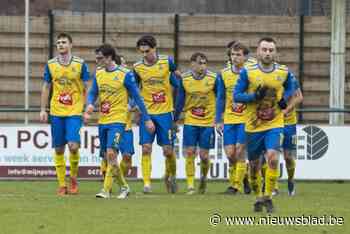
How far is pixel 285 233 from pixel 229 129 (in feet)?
21.9

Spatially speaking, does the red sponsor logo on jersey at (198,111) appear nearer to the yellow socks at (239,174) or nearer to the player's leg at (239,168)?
the player's leg at (239,168)

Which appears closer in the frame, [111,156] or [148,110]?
[111,156]

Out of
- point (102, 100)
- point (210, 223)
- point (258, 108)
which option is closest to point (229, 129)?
point (102, 100)

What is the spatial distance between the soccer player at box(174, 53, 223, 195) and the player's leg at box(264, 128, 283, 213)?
16.3 ft

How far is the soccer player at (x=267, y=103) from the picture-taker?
1616 cm

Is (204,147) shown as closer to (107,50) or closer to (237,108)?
(237,108)

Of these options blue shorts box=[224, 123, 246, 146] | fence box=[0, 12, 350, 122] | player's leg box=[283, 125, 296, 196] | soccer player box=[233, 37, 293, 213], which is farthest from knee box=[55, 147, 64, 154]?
fence box=[0, 12, 350, 122]

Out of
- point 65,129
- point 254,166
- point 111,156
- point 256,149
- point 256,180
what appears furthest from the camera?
point 65,129

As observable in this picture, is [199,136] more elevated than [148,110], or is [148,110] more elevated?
[148,110]

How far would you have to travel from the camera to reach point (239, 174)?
20250 millimetres

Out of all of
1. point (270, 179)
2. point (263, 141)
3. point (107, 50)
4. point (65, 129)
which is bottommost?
point (270, 179)

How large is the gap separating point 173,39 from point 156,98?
8.37 metres

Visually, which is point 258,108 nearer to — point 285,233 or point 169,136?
point 285,233

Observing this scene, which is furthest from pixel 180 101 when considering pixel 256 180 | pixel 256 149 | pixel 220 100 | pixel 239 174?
pixel 256 149
